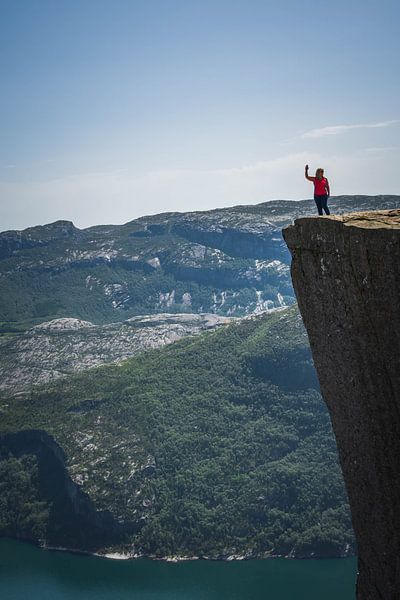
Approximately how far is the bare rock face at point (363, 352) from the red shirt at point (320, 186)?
4.41m

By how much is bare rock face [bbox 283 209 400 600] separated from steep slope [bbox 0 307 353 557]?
12603cm

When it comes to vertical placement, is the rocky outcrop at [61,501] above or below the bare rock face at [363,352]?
below

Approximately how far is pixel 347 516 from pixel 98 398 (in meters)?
82.3

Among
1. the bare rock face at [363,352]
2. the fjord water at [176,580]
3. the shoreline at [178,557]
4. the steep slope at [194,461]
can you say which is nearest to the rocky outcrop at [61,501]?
the steep slope at [194,461]

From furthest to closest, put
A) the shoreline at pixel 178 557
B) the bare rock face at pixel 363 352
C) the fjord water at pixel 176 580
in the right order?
1. the shoreline at pixel 178 557
2. the fjord water at pixel 176 580
3. the bare rock face at pixel 363 352

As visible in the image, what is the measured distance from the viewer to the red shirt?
19.0m

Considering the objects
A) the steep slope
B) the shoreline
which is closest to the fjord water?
the shoreline

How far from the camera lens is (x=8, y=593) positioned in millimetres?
122062

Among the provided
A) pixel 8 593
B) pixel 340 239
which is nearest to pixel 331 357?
pixel 340 239

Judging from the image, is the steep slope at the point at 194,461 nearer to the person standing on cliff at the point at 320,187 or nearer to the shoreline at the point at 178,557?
→ the shoreline at the point at 178,557

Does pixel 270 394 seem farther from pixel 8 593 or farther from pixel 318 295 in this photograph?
pixel 318 295

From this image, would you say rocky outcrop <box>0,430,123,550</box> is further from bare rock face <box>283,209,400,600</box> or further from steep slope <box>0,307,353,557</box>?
bare rock face <box>283,209,400,600</box>

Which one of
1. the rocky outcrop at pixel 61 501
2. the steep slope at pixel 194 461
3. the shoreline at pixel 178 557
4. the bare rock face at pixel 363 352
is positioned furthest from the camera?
the rocky outcrop at pixel 61 501

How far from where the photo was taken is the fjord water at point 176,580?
112 meters
